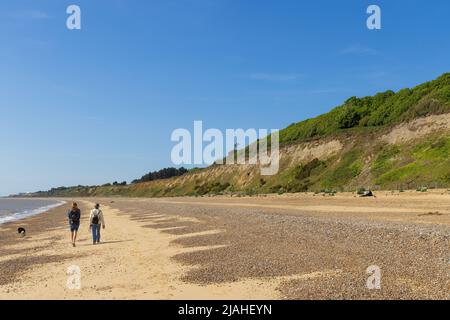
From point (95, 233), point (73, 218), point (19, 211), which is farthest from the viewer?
point (19, 211)

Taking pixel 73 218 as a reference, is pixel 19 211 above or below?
below

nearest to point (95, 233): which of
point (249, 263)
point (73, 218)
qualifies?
point (73, 218)

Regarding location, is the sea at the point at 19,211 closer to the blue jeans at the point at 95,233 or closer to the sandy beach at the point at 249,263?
the blue jeans at the point at 95,233

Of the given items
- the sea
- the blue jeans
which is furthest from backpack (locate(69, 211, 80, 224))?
the sea

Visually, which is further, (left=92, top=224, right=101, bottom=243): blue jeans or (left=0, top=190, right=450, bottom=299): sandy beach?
(left=92, top=224, right=101, bottom=243): blue jeans

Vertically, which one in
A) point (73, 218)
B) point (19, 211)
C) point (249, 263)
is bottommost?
point (19, 211)

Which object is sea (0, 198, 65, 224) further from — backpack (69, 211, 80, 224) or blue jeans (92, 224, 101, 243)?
blue jeans (92, 224, 101, 243)

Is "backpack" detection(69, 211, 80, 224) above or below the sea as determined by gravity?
above

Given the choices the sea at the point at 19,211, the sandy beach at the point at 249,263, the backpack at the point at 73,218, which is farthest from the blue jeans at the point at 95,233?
the sea at the point at 19,211

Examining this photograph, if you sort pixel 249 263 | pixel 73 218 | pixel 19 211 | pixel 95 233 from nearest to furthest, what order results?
pixel 249 263
pixel 73 218
pixel 95 233
pixel 19 211

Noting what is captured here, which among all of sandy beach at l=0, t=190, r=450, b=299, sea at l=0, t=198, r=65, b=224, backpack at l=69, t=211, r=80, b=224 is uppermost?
backpack at l=69, t=211, r=80, b=224

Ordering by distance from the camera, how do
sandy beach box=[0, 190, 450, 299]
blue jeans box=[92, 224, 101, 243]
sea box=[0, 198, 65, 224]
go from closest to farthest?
sandy beach box=[0, 190, 450, 299] < blue jeans box=[92, 224, 101, 243] < sea box=[0, 198, 65, 224]

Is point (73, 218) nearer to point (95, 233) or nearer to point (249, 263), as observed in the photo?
point (95, 233)
